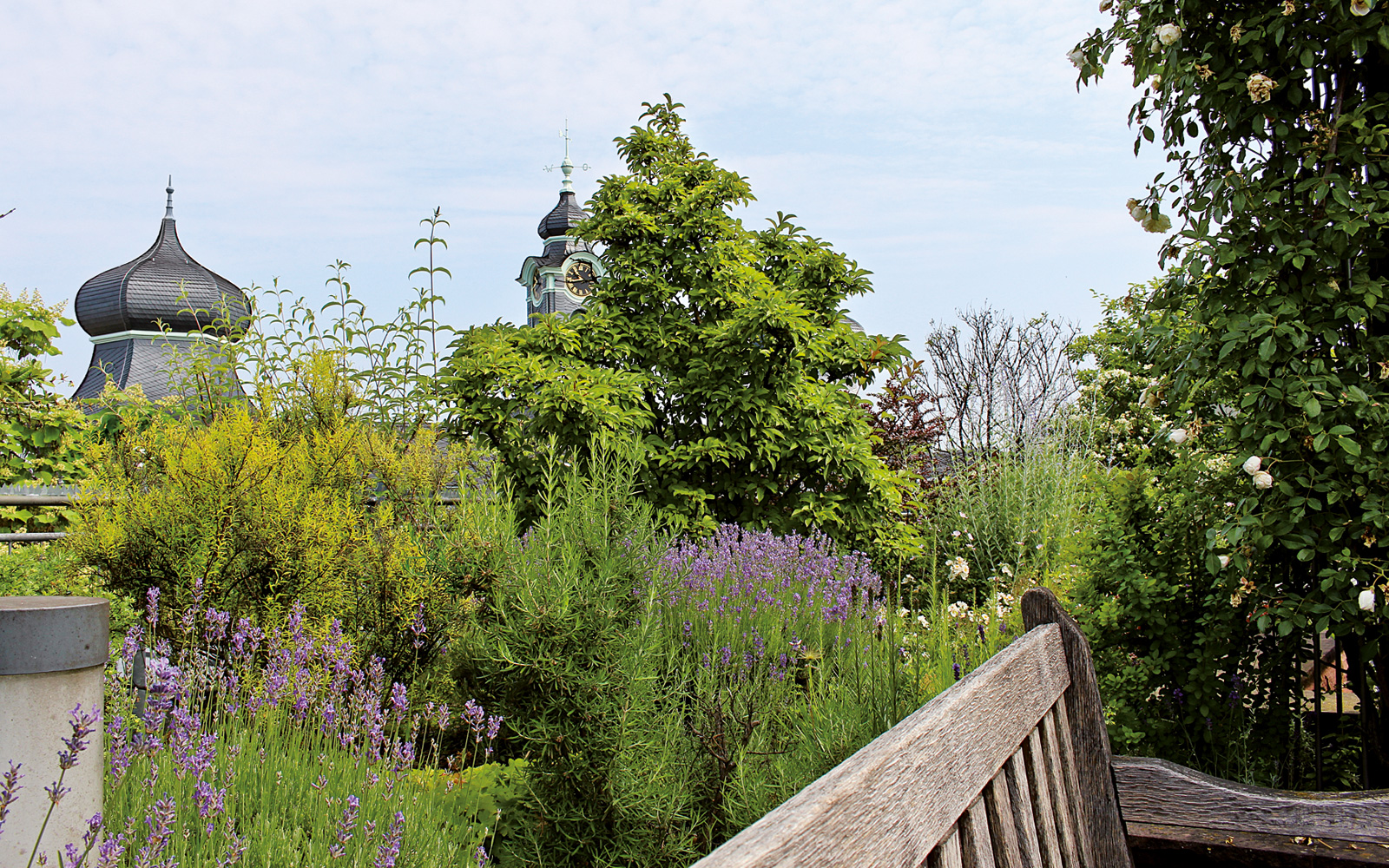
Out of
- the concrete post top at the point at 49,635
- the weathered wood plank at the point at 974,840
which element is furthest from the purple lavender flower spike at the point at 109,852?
the weathered wood plank at the point at 974,840

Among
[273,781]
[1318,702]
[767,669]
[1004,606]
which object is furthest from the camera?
[1004,606]

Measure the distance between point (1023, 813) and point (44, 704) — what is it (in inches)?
68.6

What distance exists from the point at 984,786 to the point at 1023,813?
0.20m

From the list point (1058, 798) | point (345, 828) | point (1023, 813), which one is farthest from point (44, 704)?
point (1058, 798)

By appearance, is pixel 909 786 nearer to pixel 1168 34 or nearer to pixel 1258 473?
pixel 1258 473

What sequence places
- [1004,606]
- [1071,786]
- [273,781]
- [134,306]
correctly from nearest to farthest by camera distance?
[1071,786] < [273,781] < [1004,606] < [134,306]

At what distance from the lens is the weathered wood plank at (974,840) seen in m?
1.27

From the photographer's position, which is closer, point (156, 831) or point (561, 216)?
point (156, 831)

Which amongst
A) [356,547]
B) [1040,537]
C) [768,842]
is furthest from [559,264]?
[768,842]

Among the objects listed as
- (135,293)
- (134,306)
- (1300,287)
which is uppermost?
(135,293)

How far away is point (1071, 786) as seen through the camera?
1932 millimetres

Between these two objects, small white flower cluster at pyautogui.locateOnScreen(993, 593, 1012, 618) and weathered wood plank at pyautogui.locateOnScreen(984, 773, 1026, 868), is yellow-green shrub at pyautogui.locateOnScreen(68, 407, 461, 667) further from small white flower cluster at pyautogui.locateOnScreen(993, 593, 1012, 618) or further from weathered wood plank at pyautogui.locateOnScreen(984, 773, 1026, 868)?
small white flower cluster at pyautogui.locateOnScreen(993, 593, 1012, 618)

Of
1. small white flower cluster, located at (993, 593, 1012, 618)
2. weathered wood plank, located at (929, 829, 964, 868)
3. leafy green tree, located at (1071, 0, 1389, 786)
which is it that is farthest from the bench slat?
small white flower cluster, located at (993, 593, 1012, 618)

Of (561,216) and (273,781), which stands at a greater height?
(561,216)
